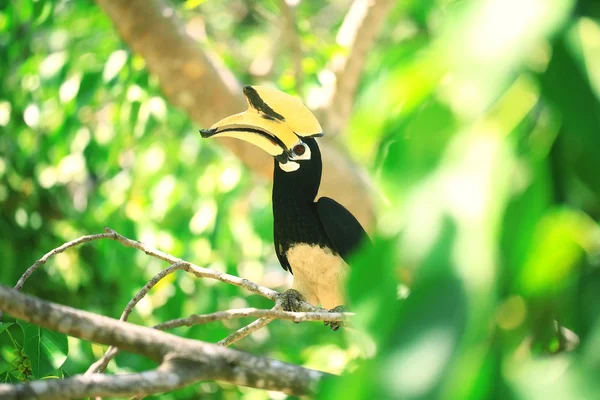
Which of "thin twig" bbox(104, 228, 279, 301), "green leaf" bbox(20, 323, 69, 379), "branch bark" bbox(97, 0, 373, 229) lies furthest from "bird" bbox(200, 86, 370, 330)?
"branch bark" bbox(97, 0, 373, 229)

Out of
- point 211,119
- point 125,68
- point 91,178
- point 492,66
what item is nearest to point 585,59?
point 492,66

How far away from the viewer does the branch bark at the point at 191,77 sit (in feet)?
8.56

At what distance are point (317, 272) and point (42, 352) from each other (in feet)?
2.84

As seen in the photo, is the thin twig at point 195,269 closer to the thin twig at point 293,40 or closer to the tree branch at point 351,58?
the thin twig at point 293,40

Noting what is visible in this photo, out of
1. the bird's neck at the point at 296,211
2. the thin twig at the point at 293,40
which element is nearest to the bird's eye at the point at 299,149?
the bird's neck at the point at 296,211

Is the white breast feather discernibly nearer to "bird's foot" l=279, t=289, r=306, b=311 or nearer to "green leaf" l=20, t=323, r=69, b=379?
"bird's foot" l=279, t=289, r=306, b=311

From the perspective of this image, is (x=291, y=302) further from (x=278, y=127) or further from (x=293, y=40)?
(x=293, y=40)

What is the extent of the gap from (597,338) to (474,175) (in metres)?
0.10

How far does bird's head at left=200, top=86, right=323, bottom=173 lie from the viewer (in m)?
1.62

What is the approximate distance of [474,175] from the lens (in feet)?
1.19

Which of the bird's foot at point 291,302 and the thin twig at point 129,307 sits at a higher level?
the thin twig at point 129,307

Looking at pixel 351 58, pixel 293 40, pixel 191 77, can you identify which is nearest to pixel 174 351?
pixel 191 77

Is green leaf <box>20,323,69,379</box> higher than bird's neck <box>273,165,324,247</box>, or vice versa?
green leaf <box>20,323,69,379</box>

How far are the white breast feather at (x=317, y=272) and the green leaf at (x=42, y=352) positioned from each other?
0.82 m
